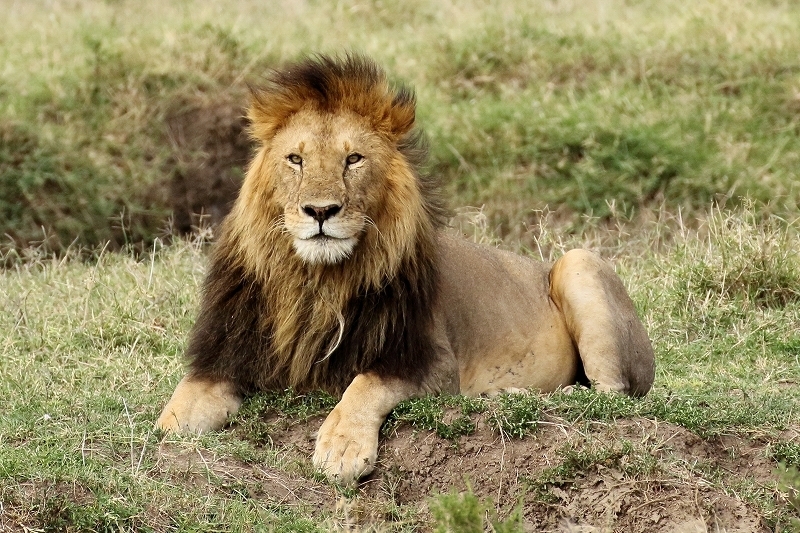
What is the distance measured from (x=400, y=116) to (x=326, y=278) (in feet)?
2.01

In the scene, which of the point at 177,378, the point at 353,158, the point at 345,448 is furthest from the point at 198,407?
the point at 353,158

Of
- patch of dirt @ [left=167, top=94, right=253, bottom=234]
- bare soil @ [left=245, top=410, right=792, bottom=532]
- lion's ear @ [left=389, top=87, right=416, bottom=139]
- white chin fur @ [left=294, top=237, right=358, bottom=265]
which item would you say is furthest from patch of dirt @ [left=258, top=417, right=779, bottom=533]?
patch of dirt @ [left=167, top=94, right=253, bottom=234]

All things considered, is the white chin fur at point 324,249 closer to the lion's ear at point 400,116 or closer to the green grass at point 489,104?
the lion's ear at point 400,116

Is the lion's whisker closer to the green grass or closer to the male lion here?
the male lion

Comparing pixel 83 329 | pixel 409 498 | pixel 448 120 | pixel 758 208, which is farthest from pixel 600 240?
pixel 409 498

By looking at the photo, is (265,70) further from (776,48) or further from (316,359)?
(316,359)

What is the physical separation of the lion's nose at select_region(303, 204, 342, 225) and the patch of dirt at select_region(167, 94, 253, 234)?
429cm

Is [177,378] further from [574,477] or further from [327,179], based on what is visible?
[574,477]

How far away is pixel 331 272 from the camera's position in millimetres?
4109

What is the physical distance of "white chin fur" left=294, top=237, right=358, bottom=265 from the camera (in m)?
3.91

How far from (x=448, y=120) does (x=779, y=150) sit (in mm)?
2402

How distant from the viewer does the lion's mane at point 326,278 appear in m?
4.10

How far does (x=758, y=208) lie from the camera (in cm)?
818

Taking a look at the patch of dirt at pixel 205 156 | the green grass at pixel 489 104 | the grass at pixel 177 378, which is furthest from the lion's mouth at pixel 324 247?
the patch of dirt at pixel 205 156
